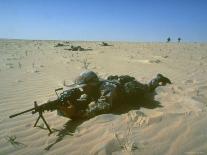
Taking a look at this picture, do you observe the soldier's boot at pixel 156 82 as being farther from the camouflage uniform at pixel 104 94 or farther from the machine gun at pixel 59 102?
the machine gun at pixel 59 102

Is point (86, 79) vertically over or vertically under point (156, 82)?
over

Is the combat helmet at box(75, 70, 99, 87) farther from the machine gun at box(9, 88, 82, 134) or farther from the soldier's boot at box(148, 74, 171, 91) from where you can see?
the soldier's boot at box(148, 74, 171, 91)

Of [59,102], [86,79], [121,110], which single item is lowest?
[121,110]

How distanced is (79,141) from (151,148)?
3.49 ft

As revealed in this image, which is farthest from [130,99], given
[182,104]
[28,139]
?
[28,139]

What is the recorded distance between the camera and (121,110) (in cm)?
500

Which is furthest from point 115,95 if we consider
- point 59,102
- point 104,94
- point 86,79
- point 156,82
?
point 156,82

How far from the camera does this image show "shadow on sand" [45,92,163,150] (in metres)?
4.27

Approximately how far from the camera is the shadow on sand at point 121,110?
4266mm

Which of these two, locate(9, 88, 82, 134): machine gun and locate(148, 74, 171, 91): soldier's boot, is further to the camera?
locate(148, 74, 171, 91): soldier's boot

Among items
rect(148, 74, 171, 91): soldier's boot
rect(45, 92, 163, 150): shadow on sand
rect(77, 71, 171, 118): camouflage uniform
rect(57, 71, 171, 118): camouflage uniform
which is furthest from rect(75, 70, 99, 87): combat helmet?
rect(148, 74, 171, 91): soldier's boot

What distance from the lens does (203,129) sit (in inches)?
157

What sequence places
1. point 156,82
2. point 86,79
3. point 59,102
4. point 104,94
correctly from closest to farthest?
point 59,102 → point 104,94 → point 86,79 → point 156,82

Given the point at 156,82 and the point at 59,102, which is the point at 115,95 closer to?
the point at 59,102
